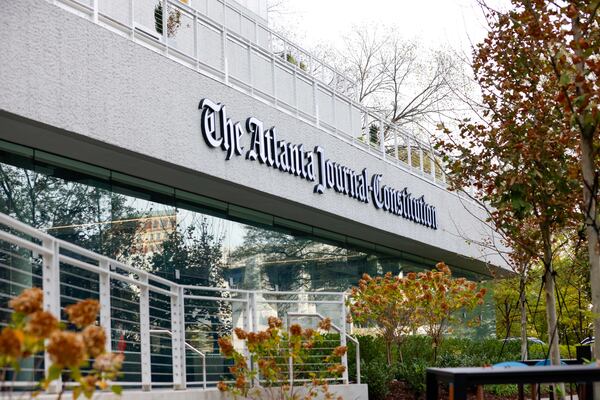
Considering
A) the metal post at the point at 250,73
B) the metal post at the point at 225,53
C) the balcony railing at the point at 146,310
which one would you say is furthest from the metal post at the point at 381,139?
the metal post at the point at 225,53

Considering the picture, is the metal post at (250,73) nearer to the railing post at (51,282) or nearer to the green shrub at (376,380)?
the green shrub at (376,380)

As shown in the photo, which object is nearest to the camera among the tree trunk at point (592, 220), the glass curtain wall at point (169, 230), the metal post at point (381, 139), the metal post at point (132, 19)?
the tree trunk at point (592, 220)

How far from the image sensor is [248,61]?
16.5 metres

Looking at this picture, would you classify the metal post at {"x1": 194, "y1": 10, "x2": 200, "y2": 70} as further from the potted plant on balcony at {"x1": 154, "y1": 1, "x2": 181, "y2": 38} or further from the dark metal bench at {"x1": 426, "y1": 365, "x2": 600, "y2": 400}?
the dark metal bench at {"x1": 426, "y1": 365, "x2": 600, "y2": 400}

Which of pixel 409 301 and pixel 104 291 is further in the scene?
pixel 409 301

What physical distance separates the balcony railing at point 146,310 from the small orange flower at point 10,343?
2404mm

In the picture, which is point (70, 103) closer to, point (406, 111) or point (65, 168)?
point (65, 168)

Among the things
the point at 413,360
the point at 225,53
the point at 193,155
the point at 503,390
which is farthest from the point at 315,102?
the point at 503,390

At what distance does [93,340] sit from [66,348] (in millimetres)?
378

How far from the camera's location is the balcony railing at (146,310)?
834 centimetres

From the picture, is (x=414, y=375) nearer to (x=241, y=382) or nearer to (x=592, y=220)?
(x=241, y=382)

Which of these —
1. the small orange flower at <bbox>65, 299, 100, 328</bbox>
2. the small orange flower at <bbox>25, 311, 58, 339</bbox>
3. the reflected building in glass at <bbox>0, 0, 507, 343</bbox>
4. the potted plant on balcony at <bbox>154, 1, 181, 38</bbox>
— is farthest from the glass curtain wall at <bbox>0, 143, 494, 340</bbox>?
the small orange flower at <bbox>25, 311, 58, 339</bbox>

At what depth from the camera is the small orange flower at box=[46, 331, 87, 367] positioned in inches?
Result: 173

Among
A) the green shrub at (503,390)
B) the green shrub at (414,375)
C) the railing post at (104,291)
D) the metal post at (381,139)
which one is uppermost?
the metal post at (381,139)
